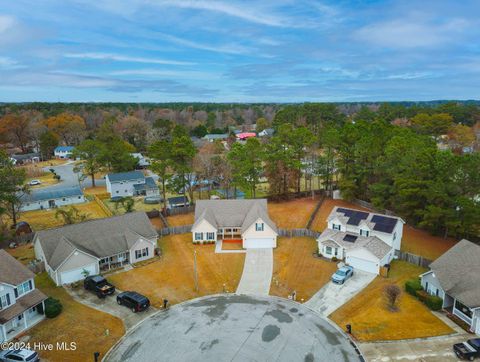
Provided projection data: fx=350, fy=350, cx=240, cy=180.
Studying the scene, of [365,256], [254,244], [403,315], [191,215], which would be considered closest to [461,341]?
[403,315]

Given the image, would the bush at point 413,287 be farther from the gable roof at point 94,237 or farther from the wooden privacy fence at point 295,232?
the gable roof at point 94,237

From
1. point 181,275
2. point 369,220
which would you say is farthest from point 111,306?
point 369,220

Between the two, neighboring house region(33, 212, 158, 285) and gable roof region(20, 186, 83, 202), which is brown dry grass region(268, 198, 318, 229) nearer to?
neighboring house region(33, 212, 158, 285)

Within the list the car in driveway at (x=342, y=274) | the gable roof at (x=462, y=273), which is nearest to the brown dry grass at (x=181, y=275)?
the car in driveway at (x=342, y=274)

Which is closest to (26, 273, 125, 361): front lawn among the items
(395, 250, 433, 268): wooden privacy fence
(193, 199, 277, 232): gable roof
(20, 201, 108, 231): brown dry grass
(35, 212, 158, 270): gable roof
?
(35, 212, 158, 270): gable roof

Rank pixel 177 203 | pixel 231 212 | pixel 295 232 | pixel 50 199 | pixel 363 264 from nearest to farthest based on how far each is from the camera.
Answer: pixel 363 264
pixel 295 232
pixel 231 212
pixel 177 203
pixel 50 199

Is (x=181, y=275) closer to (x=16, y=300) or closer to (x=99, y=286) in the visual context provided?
(x=99, y=286)

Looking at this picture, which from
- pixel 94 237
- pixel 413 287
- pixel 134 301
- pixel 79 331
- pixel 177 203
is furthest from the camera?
pixel 177 203
